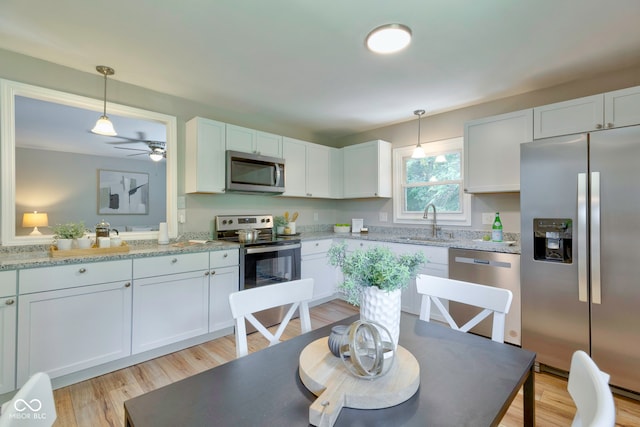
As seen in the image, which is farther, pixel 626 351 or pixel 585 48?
pixel 585 48

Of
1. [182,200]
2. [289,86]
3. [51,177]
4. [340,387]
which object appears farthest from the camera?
[51,177]

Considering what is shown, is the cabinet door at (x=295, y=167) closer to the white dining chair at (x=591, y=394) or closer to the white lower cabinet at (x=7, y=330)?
the white lower cabinet at (x=7, y=330)

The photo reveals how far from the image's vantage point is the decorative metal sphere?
817 mm

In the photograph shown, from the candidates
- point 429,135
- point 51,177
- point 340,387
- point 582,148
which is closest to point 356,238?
point 429,135

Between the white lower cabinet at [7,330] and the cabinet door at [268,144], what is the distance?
2268 mm

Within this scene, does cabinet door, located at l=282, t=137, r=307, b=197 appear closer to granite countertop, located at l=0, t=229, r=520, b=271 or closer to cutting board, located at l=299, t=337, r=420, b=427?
granite countertop, located at l=0, t=229, r=520, b=271

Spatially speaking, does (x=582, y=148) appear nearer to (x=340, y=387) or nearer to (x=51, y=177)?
(x=340, y=387)

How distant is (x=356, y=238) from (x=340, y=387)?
9.49 feet

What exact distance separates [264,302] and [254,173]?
2170 mm

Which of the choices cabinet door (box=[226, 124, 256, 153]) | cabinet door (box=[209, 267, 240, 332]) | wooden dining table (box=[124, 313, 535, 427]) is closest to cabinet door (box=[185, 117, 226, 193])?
cabinet door (box=[226, 124, 256, 153])

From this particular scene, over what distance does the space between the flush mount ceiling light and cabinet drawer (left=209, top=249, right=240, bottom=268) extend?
203cm

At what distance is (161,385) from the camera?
205 cm

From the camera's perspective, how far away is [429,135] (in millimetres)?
3648

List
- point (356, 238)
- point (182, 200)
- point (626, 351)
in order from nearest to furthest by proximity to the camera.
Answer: point (626, 351)
point (182, 200)
point (356, 238)
